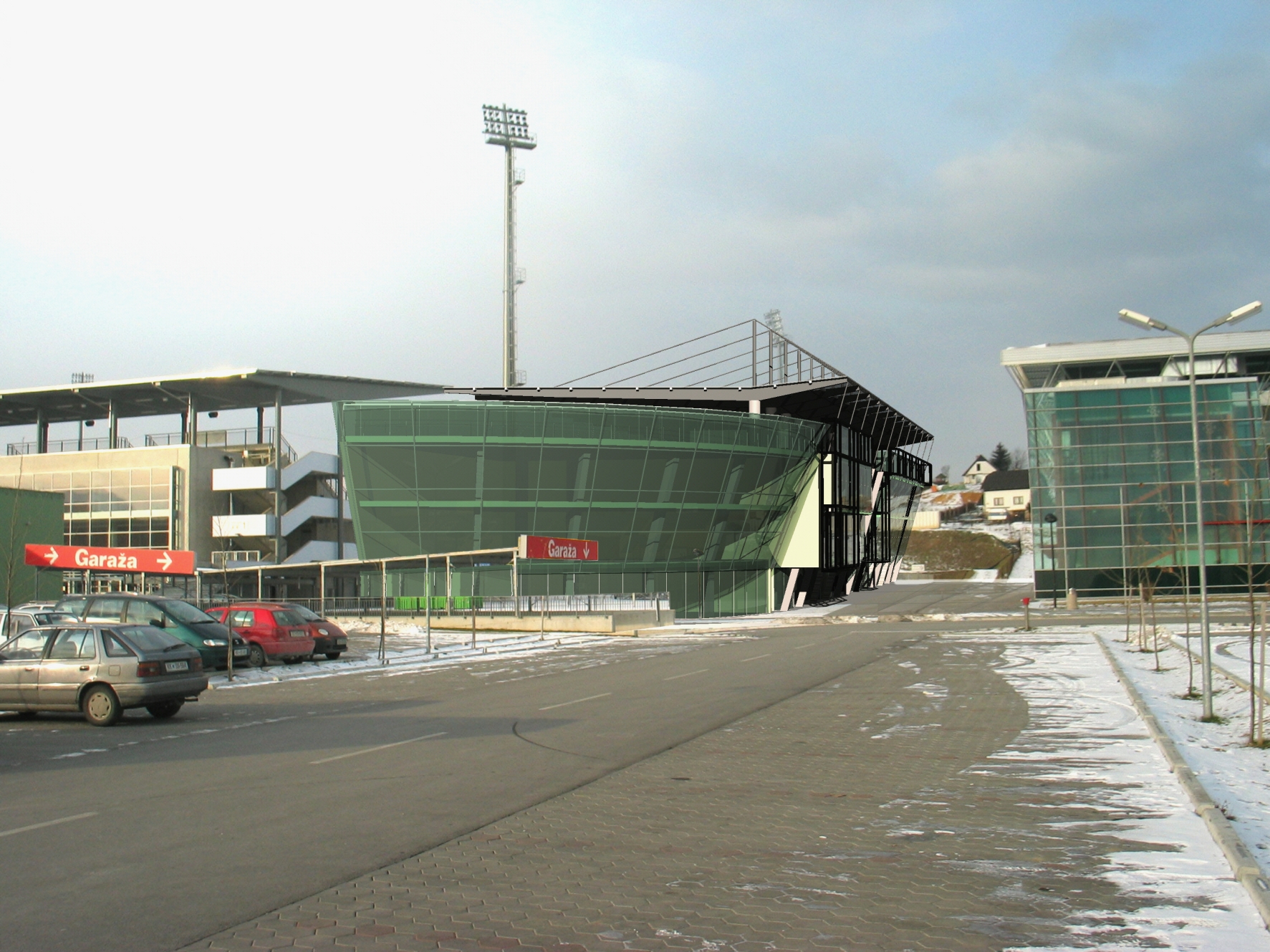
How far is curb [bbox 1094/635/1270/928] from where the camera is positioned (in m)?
6.25

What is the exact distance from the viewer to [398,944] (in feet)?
18.9

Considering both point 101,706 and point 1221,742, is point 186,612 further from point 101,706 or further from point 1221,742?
point 1221,742

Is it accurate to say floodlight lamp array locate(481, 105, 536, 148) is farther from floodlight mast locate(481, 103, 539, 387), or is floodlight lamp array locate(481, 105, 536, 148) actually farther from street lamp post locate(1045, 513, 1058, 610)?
street lamp post locate(1045, 513, 1058, 610)

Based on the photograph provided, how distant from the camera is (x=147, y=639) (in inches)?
652

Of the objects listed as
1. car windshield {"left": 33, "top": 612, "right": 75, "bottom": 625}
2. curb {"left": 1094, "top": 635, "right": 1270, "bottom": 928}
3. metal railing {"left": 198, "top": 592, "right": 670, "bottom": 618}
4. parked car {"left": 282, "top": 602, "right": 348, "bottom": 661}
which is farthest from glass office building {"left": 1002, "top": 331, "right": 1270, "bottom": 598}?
curb {"left": 1094, "top": 635, "right": 1270, "bottom": 928}

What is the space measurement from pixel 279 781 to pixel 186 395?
69.7 meters

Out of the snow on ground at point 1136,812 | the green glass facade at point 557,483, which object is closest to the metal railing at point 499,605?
the green glass facade at point 557,483

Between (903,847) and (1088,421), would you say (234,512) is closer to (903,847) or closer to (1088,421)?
(1088,421)

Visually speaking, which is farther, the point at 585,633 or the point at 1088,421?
the point at 1088,421

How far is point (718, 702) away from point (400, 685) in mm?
7821

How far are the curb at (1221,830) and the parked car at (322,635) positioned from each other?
20.8 meters

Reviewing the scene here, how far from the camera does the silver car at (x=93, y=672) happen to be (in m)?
15.8

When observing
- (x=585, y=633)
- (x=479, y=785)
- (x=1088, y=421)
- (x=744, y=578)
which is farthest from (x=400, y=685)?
(x=1088, y=421)

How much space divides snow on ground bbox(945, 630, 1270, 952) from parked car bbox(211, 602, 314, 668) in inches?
692
